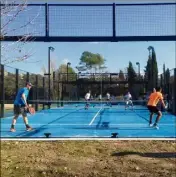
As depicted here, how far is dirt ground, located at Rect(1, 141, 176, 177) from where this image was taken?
7.86 m

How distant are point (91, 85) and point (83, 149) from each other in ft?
137

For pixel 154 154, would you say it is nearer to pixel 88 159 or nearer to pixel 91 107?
pixel 88 159

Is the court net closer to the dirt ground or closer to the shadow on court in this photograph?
the dirt ground

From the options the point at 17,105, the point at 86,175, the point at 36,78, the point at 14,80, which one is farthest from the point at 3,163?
the point at 36,78

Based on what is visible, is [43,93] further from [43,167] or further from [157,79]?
[43,167]

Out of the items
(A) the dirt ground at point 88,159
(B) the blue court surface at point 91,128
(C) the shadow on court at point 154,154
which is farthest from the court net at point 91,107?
(C) the shadow on court at point 154,154

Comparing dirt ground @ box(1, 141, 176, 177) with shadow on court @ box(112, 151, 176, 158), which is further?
shadow on court @ box(112, 151, 176, 158)

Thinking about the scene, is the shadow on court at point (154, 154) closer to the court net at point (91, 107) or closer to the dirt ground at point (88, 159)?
the dirt ground at point (88, 159)

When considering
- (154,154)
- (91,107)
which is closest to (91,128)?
(154,154)

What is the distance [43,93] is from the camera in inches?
1476

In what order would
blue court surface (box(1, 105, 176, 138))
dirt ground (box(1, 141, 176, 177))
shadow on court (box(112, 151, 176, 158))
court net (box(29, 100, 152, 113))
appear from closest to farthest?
dirt ground (box(1, 141, 176, 177)), shadow on court (box(112, 151, 176, 158)), blue court surface (box(1, 105, 176, 138)), court net (box(29, 100, 152, 113))

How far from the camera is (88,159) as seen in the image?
29.5 feet

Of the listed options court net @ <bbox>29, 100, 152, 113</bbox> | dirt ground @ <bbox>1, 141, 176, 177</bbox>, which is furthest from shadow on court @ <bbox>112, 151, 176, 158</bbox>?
court net @ <bbox>29, 100, 152, 113</bbox>

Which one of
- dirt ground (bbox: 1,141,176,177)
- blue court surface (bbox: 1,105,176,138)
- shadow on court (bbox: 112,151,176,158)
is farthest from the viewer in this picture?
blue court surface (bbox: 1,105,176,138)
